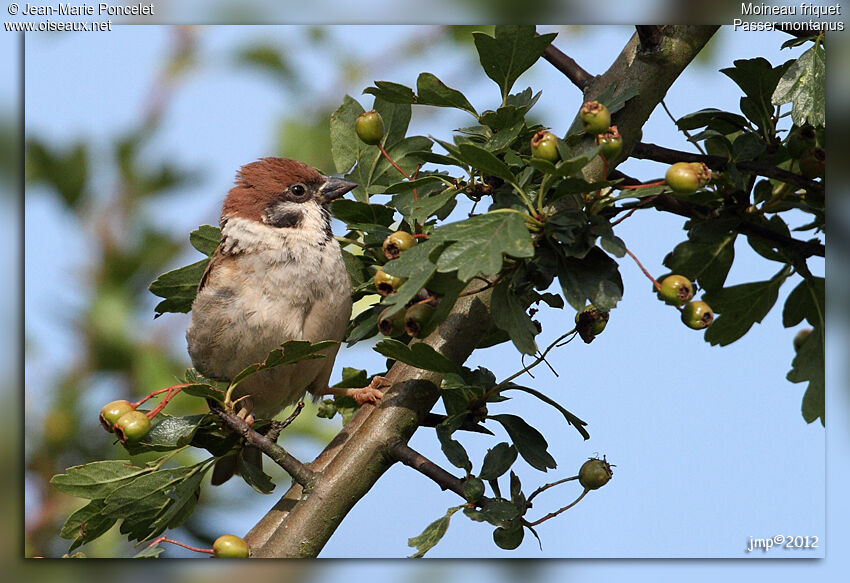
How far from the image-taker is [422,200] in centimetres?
200

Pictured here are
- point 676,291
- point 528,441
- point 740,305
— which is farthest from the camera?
point 740,305

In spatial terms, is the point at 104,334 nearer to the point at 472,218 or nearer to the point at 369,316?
the point at 369,316

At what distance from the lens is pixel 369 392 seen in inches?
98.4

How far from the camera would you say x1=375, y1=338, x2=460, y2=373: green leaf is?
6.26ft

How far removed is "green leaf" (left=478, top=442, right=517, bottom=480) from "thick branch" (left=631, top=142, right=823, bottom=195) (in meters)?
0.75

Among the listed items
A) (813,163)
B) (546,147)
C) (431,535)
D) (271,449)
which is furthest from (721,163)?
(271,449)

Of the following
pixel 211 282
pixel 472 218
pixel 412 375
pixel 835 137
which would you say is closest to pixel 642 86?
pixel 835 137

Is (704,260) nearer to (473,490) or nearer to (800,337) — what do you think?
(800,337)

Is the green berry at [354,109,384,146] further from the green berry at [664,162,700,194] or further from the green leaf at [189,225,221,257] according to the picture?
the green berry at [664,162,700,194]

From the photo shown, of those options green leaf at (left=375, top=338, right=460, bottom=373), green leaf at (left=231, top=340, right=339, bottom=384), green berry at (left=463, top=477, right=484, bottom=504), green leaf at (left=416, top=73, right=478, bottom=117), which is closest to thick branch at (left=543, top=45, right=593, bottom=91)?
green leaf at (left=416, top=73, right=478, bottom=117)

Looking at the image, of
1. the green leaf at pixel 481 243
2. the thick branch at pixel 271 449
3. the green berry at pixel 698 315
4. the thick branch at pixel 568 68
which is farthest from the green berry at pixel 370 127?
the green berry at pixel 698 315

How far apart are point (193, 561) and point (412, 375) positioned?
0.67m

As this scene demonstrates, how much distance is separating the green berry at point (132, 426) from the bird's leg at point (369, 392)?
62cm

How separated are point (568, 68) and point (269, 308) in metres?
1.20
